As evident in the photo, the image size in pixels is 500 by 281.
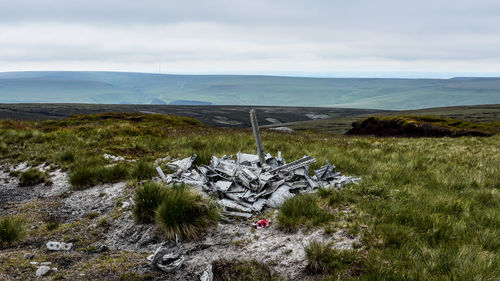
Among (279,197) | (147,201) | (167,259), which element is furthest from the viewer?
(279,197)

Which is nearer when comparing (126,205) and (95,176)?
(126,205)

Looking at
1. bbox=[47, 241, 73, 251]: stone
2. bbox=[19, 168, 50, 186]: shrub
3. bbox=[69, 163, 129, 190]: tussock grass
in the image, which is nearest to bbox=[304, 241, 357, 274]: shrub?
bbox=[47, 241, 73, 251]: stone

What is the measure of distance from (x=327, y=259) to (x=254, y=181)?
3.15 metres

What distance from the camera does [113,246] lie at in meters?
6.14

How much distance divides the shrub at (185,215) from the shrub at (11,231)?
278 centimetres

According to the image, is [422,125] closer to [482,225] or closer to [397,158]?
[397,158]

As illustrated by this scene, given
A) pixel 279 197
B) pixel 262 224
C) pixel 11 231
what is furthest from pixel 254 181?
pixel 11 231

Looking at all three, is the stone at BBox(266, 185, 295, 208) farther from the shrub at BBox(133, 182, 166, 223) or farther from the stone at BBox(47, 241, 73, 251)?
the stone at BBox(47, 241, 73, 251)

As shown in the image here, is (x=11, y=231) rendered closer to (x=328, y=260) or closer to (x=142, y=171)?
(x=142, y=171)

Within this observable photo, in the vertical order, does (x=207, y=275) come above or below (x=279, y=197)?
below

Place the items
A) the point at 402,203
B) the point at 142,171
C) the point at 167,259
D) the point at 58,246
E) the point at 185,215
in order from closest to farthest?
the point at 167,259 < the point at 58,246 < the point at 185,215 < the point at 402,203 < the point at 142,171

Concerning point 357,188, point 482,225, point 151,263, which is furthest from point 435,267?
point 151,263

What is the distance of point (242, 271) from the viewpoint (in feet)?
15.5

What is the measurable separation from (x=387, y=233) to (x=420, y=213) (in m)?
1.21
